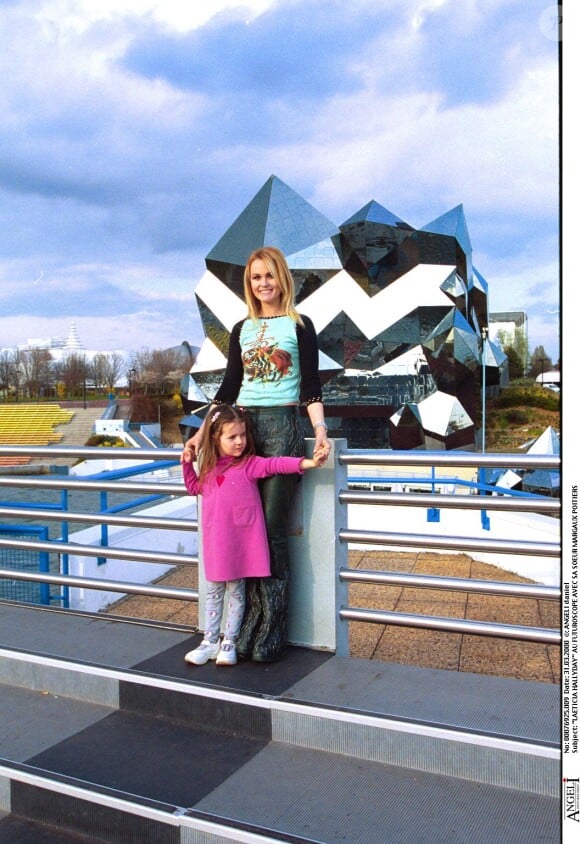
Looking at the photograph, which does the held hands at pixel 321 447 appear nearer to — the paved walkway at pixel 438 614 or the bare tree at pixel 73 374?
the paved walkway at pixel 438 614

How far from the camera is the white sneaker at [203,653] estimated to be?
2.95 m

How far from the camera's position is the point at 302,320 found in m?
2.99

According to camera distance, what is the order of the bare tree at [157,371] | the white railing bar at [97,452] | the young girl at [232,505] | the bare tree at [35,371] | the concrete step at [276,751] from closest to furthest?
the concrete step at [276,751] → the young girl at [232,505] → the white railing bar at [97,452] → the bare tree at [157,371] → the bare tree at [35,371]

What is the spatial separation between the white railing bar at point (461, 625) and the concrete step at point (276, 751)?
18 cm

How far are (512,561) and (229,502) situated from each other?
660 centimetres

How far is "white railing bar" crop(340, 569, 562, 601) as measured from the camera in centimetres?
266

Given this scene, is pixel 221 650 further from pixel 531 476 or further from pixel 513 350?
pixel 513 350

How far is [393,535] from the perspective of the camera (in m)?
2.96

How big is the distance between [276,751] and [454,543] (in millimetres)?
1003

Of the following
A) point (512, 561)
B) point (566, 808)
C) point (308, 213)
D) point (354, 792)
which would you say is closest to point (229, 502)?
point (354, 792)

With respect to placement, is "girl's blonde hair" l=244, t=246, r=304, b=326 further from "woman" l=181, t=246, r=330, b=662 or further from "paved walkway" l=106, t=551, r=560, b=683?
"paved walkway" l=106, t=551, r=560, b=683

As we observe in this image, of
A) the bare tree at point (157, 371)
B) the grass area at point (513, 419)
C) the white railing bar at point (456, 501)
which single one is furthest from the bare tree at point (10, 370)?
the white railing bar at point (456, 501)

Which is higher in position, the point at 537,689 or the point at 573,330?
the point at 573,330

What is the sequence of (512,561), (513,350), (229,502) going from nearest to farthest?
(229,502), (512,561), (513,350)
